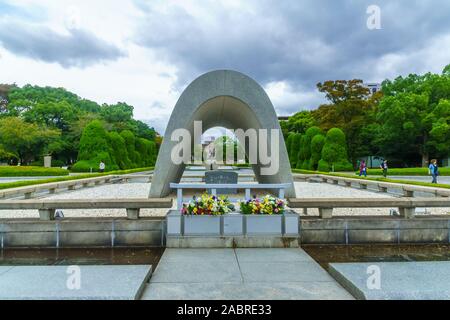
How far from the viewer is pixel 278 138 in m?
11.3

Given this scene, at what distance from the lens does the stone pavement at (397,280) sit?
3.95 metres

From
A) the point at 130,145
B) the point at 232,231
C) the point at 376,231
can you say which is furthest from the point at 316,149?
the point at 232,231

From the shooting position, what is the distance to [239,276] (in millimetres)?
4875

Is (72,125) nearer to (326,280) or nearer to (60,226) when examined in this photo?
(60,226)

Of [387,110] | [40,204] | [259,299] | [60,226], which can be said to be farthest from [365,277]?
[387,110]

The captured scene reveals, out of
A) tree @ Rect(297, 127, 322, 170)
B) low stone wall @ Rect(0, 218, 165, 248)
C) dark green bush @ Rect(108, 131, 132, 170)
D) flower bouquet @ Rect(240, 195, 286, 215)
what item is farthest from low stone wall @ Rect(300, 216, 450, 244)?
tree @ Rect(297, 127, 322, 170)

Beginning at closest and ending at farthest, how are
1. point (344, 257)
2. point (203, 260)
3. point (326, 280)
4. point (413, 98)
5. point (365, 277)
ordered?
point (365, 277)
point (326, 280)
point (203, 260)
point (344, 257)
point (413, 98)

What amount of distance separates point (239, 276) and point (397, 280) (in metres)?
2.05

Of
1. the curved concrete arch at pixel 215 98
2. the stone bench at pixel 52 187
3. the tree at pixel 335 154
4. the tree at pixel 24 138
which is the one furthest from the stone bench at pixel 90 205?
the tree at pixel 24 138

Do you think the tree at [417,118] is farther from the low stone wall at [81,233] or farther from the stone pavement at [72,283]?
the stone pavement at [72,283]

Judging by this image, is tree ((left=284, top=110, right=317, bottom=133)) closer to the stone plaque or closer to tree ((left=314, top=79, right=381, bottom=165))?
tree ((left=314, top=79, right=381, bottom=165))

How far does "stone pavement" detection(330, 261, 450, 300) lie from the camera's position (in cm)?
395

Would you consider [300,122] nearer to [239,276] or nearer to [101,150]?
[101,150]
